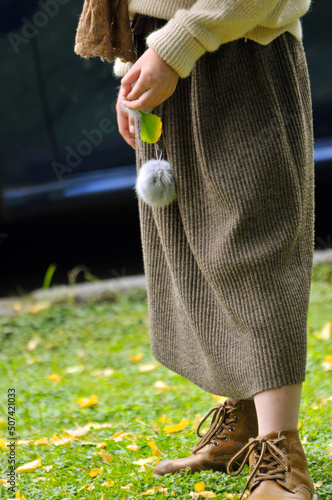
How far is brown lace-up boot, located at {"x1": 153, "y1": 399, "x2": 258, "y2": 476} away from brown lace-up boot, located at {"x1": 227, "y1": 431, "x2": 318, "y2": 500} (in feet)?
0.78

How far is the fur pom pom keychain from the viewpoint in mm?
1432

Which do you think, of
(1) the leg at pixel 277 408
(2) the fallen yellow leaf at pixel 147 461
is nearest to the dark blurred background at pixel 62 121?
(2) the fallen yellow leaf at pixel 147 461

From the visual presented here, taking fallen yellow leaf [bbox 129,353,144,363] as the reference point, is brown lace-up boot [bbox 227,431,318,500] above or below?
below

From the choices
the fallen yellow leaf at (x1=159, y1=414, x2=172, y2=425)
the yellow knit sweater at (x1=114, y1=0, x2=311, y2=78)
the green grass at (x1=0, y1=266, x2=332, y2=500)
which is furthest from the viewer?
the fallen yellow leaf at (x1=159, y1=414, x2=172, y2=425)

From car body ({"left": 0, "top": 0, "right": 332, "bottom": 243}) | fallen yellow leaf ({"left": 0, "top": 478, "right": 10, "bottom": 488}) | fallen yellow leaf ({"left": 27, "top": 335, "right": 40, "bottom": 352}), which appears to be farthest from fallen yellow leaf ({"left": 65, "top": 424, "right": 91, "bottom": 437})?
car body ({"left": 0, "top": 0, "right": 332, "bottom": 243})

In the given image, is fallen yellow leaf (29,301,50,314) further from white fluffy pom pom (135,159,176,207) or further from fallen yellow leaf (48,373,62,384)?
white fluffy pom pom (135,159,176,207)

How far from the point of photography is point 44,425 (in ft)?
7.10

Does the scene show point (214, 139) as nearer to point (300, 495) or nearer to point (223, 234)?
point (223, 234)

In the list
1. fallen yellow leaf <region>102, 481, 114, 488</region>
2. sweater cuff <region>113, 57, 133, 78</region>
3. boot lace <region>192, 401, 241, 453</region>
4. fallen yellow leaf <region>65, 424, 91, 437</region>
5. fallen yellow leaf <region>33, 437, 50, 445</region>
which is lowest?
fallen yellow leaf <region>102, 481, 114, 488</region>

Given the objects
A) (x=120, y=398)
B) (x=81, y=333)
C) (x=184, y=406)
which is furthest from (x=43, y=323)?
(x=184, y=406)

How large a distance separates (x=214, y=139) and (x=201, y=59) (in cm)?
17

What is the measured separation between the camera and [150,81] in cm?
132

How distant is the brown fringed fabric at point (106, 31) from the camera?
143 centimetres

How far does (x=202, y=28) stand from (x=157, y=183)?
0.34 meters
